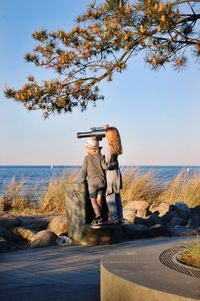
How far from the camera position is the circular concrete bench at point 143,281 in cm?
346

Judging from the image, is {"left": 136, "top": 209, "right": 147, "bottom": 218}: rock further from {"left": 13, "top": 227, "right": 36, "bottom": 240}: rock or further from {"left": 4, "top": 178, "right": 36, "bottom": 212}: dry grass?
{"left": 4, "top": 178, "right": 36, "bottom": 212}: dry grass

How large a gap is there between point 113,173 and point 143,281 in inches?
152

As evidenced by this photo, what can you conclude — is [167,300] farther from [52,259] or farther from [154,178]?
[154,178]

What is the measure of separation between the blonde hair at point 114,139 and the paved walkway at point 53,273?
1408mm

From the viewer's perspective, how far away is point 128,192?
44.2 ft

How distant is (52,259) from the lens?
20.1 feet

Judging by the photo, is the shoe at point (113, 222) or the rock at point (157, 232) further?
the rock at point (157, 232)

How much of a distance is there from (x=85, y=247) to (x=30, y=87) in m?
2.36

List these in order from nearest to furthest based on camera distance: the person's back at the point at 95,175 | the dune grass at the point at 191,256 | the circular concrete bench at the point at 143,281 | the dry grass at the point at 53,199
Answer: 1. the circular concrete bench at the point at 143,281
2. the dune grass at the point at 191,256
3. the person's back at the point at 95,175
4. the dry grass at the point at 53,199

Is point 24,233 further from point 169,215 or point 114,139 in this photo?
point 169,215

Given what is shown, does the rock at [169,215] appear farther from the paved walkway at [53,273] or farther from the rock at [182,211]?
the paved walkway at [53,273]

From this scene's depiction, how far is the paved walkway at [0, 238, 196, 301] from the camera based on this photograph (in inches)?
178

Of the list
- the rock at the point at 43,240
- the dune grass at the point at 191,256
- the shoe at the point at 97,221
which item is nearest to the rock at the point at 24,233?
the rock at the point at 43,240

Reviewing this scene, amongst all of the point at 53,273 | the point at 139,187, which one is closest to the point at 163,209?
the point at 139,187
